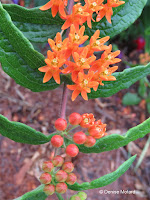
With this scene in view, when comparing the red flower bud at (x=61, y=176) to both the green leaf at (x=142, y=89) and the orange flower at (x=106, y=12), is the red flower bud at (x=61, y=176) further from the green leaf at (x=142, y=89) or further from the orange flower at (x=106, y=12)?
the green leaf at (x=142, y=89)

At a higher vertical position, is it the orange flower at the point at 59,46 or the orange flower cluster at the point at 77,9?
the orange flower cluster at the point at 77,9

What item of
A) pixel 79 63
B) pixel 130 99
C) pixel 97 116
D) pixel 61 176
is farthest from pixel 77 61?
pixel 130 99

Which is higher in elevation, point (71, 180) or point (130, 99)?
point (130, 99)

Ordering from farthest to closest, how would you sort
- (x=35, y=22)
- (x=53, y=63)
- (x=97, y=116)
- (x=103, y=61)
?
(x=97, y=116)
(x=35, y=22)
(x=103, y=61)
(x=53, y=63)

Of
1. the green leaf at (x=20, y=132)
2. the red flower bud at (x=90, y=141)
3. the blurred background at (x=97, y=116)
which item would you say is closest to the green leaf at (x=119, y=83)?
the red flower bud at (x=90, y=141)

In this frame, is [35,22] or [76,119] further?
[35,22]

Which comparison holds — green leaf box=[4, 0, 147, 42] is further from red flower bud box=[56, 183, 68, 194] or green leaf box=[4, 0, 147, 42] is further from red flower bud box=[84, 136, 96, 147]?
red flower bud box=[56, 183, 68, 194]

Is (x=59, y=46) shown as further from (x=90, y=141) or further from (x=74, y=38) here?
(x=90, y=141)
